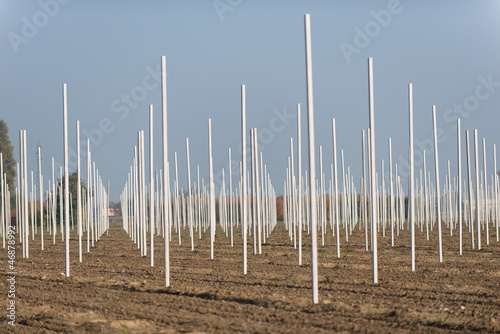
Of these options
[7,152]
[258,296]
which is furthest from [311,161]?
[7,152]

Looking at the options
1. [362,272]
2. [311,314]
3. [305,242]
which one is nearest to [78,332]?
[311,314]


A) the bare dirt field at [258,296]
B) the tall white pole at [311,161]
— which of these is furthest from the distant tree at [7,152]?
the tall white pole at [311,161]

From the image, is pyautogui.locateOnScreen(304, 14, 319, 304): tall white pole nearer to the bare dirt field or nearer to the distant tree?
the bare dirt field

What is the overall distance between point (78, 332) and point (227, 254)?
34.6 ft

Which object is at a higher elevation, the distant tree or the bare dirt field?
the distant tree

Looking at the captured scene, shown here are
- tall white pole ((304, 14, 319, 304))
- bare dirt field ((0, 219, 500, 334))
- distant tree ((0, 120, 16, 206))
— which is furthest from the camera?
distant tree ((0, 120, 16, 206))

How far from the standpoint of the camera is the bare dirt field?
686 cm

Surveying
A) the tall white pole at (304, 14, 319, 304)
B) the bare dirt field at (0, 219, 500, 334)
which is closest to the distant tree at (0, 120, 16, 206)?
the bare dirt field at (0, 219, 500, 334)

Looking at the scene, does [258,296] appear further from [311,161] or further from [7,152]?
[7,152]

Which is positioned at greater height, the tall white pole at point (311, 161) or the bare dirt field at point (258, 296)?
the tall white pole at point (311, 161)

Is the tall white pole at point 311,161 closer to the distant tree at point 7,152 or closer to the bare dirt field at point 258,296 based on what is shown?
the bare dirt field at point 258,296

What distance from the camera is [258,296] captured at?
8.88 metres

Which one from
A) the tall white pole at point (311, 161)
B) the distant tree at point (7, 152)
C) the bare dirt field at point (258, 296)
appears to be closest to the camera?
the bare dirt field at point (258, 296)

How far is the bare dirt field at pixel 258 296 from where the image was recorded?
6.86m
